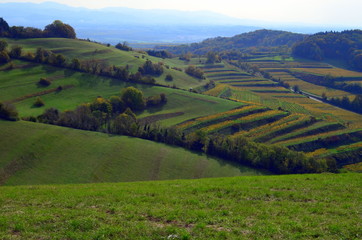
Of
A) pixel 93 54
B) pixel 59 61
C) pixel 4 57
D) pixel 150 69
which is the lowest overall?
pixel 150 69

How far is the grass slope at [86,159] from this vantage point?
53.3 meters

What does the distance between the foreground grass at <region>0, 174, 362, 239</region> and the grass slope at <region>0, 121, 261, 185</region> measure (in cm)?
2806

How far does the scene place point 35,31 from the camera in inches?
6796

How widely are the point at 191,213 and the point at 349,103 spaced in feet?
560

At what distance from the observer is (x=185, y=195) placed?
26.5 meters

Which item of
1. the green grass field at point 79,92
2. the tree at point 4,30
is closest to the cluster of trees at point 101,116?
the green grass field at point 79,92

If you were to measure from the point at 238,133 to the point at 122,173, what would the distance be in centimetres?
5557

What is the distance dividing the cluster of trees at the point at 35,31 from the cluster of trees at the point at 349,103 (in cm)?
19565

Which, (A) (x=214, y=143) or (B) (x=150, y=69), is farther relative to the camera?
(B) (x=150, y=69)

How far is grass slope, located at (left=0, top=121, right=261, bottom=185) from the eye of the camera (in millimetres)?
53312

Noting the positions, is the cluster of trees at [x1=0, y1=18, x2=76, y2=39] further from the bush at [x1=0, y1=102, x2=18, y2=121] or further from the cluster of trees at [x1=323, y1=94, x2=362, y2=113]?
the cluster of trees at [x1=323, y1=94, x2=362, y2=113]

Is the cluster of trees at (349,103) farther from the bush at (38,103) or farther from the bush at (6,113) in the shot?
the bush at (6,113)

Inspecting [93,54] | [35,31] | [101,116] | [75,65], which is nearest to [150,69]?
[93,54]

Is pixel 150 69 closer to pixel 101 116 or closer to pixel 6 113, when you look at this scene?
pixel 101 116
